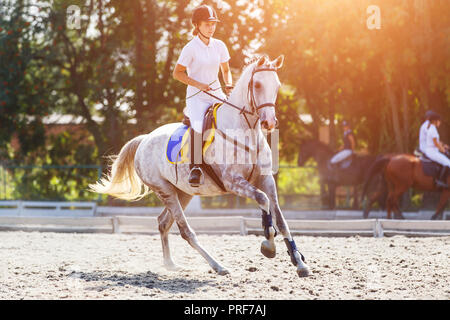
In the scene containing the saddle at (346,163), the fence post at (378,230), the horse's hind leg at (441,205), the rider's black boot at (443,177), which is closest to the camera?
the fence post at (378,230)

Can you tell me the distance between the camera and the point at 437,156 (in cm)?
1571

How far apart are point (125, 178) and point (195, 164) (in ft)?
7.55

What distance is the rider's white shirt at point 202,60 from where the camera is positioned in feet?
25.1

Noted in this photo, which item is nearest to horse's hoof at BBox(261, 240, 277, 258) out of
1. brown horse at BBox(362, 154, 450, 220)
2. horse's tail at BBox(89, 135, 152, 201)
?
horse's tail at BBox(89, 135, 152, 201)

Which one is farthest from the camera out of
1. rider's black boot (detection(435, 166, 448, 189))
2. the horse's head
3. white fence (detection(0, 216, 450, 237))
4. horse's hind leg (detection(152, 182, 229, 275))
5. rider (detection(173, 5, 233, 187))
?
rider's black boot (detection(435, 166, 448, 189))

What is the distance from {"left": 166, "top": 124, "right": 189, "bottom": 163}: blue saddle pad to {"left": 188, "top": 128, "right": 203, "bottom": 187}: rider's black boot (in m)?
0.28

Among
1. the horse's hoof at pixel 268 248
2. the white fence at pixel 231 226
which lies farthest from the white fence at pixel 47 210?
the horse's hoof at pixel 268 248

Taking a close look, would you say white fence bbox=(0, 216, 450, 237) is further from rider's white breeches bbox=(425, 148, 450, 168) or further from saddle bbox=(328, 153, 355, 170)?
saddle bbox=(328, 153, 355, 170)

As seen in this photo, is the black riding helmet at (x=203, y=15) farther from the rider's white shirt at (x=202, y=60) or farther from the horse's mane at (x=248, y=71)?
the horse's mane at (x=248, y=71)

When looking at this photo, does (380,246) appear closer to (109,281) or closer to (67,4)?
(109,281)

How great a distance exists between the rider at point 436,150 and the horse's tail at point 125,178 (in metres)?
8.45

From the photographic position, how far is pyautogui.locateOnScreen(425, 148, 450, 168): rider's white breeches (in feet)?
51.3

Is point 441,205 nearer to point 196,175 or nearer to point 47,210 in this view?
point 196,175

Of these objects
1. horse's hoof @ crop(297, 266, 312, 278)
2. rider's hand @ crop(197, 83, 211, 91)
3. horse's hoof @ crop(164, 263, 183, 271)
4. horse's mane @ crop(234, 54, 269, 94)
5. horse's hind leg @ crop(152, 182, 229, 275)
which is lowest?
horse's hoof @ crop(164, 263, 183, 271)
